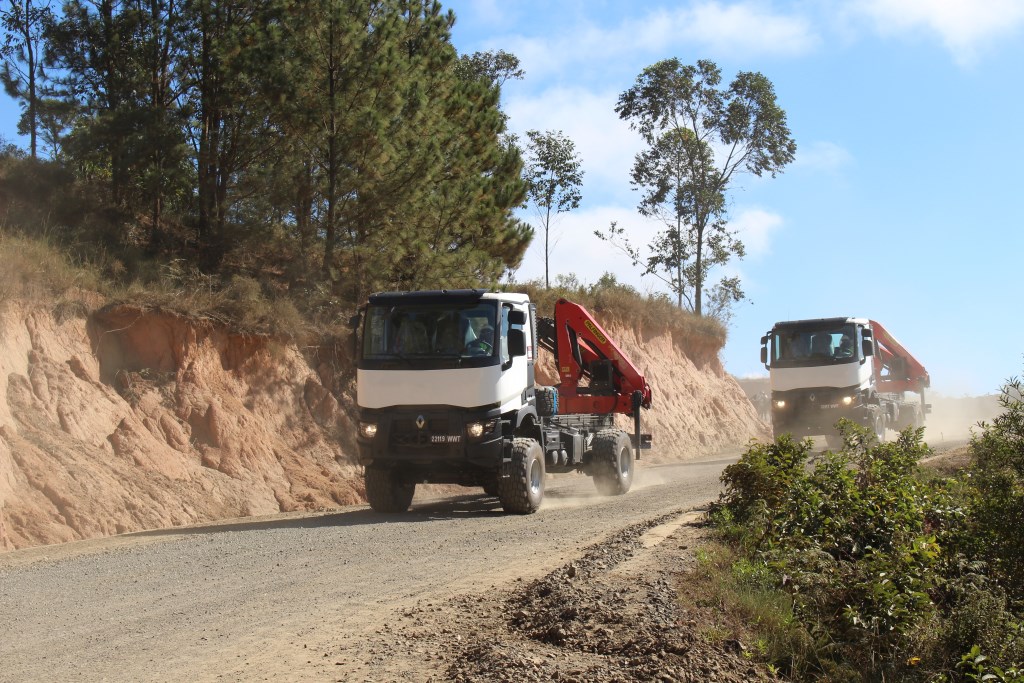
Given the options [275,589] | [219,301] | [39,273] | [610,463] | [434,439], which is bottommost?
[275,589]

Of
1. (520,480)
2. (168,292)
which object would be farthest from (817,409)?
(168,292)

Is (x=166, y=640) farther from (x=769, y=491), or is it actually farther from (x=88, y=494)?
(x=88, y=494)

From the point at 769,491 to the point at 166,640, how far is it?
6.58 meters

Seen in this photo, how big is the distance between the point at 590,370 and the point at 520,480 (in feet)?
19.8

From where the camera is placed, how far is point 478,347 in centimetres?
1483

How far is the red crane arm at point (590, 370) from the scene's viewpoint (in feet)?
67.6

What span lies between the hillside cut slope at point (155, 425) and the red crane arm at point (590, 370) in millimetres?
4847

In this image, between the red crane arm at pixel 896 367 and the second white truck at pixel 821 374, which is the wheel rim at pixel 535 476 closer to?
the second white truck at pixel 821 374

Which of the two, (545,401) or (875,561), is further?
(545,401)

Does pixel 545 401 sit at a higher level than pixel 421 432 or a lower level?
higher

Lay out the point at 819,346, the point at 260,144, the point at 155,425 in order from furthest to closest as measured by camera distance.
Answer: the point at 819,346
the point at 260,144
the point at 155,425

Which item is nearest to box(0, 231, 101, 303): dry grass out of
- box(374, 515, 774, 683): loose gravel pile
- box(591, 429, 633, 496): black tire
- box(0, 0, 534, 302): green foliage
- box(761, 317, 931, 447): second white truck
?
box(0, 0, 534, 302): green foliage

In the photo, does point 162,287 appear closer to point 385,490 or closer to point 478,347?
point 385,490

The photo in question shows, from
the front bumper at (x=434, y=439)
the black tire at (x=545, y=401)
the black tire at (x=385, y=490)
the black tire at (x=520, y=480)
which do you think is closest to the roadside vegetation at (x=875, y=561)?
the black tire at (x=520, y=480)
